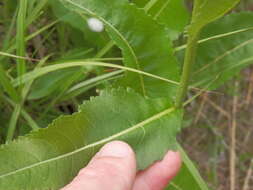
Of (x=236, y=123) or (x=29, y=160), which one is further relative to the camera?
(x=236, y=123)

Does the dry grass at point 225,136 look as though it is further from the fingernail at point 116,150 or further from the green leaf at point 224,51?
the fingernail at point 116,150

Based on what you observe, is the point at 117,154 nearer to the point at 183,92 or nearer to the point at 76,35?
the point at 183,92

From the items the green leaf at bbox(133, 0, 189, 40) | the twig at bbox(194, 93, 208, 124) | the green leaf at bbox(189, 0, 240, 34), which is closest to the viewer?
the green leaf at bbox(189, 0, 240, 34)

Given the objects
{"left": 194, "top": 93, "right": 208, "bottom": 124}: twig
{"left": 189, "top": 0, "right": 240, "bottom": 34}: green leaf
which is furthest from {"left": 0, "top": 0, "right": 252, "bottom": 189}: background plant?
{"left": 194, "top": 93, "right": 208, "bottom": 124}: twig

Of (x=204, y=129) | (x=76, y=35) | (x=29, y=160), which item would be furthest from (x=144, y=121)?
(x=204, y=129)

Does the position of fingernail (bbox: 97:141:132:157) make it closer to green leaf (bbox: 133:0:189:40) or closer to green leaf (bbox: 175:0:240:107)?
green leaf (bbox: 175:0:240:107)

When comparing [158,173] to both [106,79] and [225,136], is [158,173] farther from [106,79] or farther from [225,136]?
[225,136]

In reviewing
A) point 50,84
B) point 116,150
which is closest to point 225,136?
point 50,84
